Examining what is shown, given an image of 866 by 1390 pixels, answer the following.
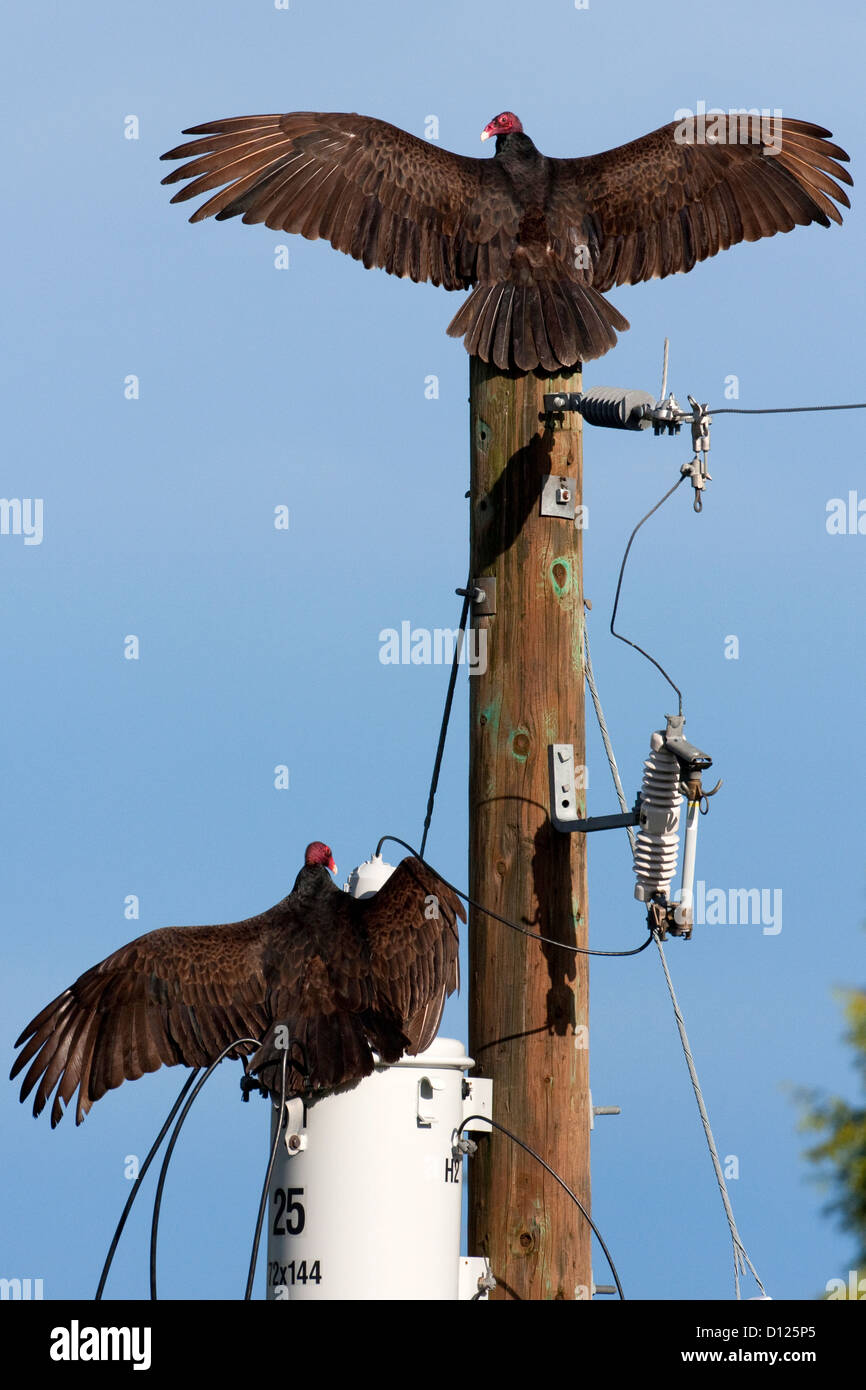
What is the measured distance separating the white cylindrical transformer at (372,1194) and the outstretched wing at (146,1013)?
0.71 m

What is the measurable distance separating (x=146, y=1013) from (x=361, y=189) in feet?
10.8

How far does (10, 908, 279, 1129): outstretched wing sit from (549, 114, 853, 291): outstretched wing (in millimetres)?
2912

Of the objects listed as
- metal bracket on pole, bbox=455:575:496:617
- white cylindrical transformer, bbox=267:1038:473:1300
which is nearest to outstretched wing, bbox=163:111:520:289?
metal bracket on pole, bbox=455:575:496:617

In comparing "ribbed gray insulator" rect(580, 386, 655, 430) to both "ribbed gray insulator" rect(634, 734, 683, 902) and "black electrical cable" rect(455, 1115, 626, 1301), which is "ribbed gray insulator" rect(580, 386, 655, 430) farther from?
"black electrical cable" rect(455, 1115, 626, 1301)

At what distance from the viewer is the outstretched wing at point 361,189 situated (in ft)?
25.3

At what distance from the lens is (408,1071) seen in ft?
20.7

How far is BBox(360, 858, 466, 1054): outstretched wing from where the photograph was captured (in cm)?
664

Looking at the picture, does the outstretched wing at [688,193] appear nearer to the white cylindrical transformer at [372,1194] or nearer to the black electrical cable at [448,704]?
the black electrical cable at [448,704]

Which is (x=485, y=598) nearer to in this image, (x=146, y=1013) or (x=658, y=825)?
(x=658, y=825)

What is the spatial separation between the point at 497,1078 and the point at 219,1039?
96 centimetres

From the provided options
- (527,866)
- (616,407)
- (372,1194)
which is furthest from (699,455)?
(372,1194)
